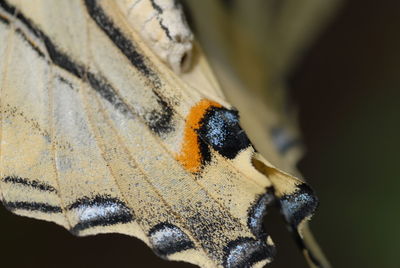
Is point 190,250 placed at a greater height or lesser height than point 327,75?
lesser

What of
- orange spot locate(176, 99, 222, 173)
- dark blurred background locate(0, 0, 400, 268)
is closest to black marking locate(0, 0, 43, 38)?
orange spot locate(176, 99, 222, 173)

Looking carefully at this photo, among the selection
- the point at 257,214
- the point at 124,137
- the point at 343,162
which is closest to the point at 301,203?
the point at 257,214

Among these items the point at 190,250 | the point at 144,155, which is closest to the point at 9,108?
the point at 144,155

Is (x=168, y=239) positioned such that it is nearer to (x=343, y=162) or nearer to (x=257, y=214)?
(x=257, y=214)

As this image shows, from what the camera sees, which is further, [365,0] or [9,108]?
[365,0]

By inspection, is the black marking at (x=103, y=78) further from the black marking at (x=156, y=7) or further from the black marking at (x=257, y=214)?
the black marking at (x=257, y=214)

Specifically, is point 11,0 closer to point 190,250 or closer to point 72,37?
point 72,37
